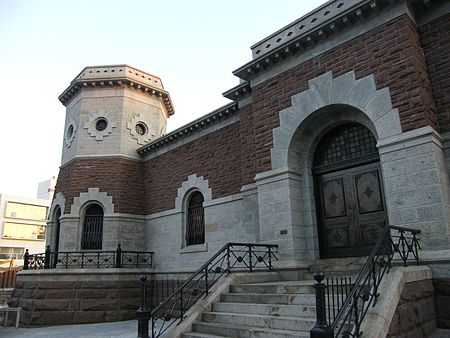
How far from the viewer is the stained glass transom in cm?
952

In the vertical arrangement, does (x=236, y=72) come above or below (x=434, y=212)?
above

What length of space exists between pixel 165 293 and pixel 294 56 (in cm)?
954

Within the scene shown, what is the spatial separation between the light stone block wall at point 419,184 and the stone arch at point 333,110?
43cm

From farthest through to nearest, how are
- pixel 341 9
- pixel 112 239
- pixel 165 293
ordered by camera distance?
pixel 112 239 → pixel 165 293 → pixel 341 9

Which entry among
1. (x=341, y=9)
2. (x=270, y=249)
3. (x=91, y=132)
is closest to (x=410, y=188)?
(x=270, y=249)

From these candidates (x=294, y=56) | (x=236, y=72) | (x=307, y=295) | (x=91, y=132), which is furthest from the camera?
(x=91, y=132)

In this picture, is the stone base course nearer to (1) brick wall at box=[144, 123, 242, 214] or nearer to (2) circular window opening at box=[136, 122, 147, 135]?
(1) brick wall at box=[144, 123, 242, 214]

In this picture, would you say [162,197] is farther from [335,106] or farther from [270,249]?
[335,106]

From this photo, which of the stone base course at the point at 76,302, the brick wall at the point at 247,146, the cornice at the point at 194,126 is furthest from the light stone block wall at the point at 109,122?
the brick wall at the point at 247,146

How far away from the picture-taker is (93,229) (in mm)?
16250

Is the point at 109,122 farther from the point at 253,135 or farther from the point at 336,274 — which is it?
the point at 336,274

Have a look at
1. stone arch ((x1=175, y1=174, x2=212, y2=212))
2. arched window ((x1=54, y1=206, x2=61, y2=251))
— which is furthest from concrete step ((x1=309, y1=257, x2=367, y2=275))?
arched window ((x1=54, y1=206, x2=61, y2=251))

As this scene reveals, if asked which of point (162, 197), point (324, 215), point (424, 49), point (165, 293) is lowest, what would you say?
point (165, 293)

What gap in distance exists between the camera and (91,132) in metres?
17.1
